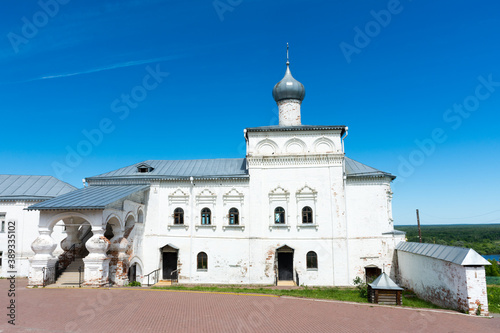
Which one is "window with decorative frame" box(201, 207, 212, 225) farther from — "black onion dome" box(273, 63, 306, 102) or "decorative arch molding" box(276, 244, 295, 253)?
"black onion dome" box(273, 63, 306, 102)

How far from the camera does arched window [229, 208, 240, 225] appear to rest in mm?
20062

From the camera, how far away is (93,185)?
2117 centimetres

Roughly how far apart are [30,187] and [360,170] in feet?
67.5

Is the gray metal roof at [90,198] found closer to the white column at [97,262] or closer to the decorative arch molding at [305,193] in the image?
the white column at [97,262]

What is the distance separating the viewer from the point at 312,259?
19.1 m

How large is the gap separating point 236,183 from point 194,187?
8.37ft

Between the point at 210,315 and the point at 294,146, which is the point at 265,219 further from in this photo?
the point at 210,315

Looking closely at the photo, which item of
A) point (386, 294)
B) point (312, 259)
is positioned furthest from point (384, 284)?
point (312, 259)

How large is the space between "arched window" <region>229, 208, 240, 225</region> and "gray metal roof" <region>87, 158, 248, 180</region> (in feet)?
6.54

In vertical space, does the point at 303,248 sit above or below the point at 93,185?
below

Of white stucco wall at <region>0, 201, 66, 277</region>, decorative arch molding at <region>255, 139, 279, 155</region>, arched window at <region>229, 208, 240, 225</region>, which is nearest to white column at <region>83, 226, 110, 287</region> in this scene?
white stucco wall at <region>0, 201, 66, 277</region>

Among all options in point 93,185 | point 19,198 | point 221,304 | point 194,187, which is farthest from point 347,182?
point 19,198

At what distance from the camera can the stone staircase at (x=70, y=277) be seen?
15.6 m

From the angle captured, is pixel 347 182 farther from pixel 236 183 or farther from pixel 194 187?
pixel 194 187
